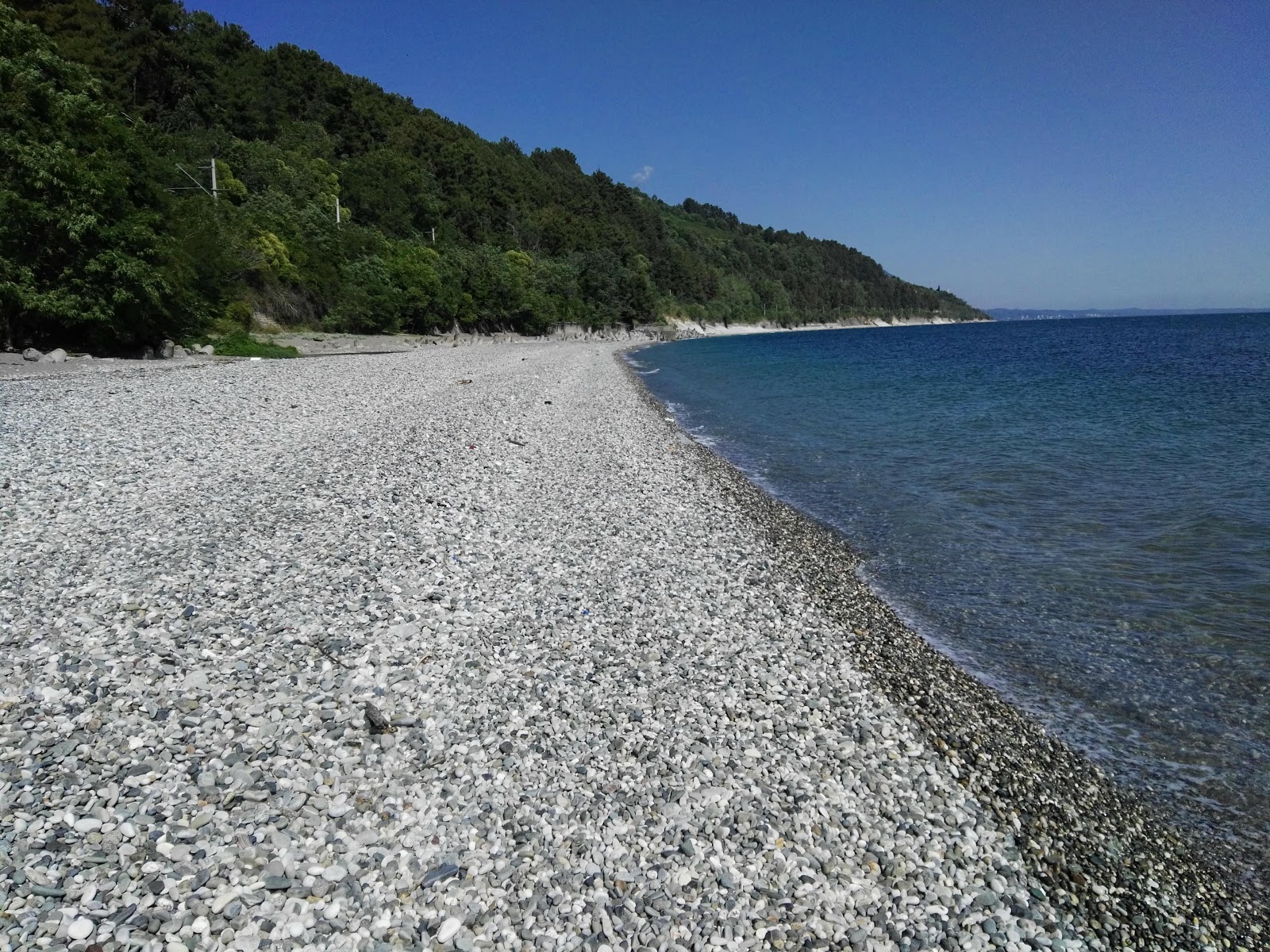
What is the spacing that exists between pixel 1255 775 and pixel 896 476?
40.8 ft

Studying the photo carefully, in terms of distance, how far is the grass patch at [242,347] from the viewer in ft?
113

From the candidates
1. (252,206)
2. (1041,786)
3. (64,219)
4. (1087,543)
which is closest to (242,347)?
(64,219)

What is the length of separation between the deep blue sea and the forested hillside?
23.5 metres

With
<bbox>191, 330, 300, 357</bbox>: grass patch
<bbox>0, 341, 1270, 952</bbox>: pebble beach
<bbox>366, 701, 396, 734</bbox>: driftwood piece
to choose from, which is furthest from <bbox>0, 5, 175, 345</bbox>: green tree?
<bbox>366, 701, 396, 734</bbox>: driftwood piece

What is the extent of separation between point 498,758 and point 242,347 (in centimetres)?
3613

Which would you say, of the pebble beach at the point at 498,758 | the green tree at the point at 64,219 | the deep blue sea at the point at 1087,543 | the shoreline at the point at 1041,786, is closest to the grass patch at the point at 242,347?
the green tree at the point at 64,219

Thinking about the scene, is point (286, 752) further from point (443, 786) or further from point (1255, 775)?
point (1255, 775)

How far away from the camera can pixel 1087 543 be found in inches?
504

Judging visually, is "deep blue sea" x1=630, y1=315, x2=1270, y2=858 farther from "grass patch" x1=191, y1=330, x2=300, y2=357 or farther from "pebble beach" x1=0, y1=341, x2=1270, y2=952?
"grass patch" x1=191, y1=330, x2=300, y2=357

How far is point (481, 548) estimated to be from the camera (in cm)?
1038

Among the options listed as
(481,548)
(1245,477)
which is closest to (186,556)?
(481,548)

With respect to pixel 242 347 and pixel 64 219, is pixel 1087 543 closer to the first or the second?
pixel 64 219

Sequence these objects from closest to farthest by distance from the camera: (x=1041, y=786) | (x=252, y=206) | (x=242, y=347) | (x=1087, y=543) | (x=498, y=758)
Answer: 1. (x=498, y=758)
2. (x=1041, y=786)
3. (x=1087, y=543)
4. (x=242, y=347)
5. (x=252, y=206)

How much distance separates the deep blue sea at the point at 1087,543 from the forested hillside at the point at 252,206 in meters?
23.5
